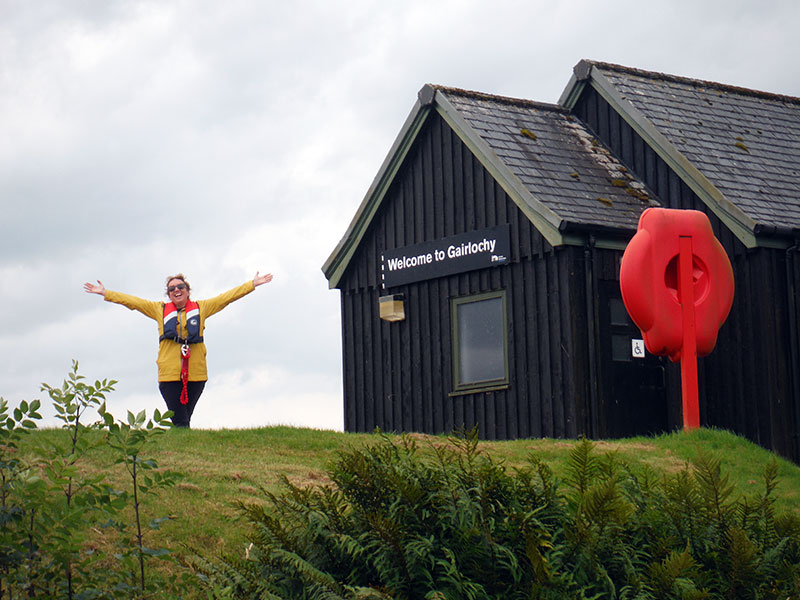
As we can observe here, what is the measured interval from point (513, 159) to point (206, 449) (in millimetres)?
7407

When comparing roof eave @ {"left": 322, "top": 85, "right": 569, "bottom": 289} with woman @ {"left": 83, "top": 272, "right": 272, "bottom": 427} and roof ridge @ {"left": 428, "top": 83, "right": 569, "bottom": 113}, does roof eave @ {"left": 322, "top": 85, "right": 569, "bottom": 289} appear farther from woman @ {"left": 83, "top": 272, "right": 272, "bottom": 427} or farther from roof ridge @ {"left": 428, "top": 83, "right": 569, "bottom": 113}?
woman @ {"left": 83, "top": 272, "right": 272, "bottom": 427}

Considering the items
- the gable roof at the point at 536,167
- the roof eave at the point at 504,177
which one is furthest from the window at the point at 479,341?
the gable roof at the point at 536,167

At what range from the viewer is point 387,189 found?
21.2 meters

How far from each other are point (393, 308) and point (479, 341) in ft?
6.20

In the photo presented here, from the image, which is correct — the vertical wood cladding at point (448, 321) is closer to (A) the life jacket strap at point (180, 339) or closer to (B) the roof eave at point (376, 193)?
(B) the roof eave at point (376, 193)

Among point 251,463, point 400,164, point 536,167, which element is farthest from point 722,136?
point 251,463

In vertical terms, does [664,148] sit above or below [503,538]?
above

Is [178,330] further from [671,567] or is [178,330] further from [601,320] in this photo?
[671,567]

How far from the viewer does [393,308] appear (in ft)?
67.1

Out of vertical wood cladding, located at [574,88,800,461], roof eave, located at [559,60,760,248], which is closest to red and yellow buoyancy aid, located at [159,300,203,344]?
vertical wood cladding, located at [574,88,800,461]

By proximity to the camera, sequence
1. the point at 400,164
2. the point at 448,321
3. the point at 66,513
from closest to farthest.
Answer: the point at 66,513
the point at 448,321
the point at 400,164

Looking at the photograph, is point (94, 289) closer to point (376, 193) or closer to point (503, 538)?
point (376, 193)

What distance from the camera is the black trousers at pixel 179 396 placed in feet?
56.1

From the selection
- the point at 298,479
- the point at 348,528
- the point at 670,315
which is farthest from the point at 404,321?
the point at 348,528
